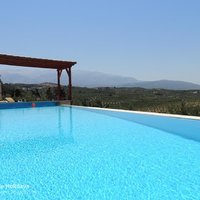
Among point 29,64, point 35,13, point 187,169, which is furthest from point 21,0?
point 187,169

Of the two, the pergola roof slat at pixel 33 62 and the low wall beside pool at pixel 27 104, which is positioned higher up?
the pergola roof slat at pixel 33 62

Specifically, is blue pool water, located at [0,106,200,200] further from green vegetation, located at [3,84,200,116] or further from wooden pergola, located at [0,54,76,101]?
green vegetation, located at [3,84,200,116]

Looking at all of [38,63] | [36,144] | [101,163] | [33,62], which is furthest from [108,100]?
[101,163]

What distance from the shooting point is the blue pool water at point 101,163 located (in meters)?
3.46

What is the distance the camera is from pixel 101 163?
15.5 ft

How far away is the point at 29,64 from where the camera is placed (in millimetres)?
15414

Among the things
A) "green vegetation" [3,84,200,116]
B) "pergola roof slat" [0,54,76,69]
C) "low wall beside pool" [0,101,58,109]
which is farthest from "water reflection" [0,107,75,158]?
"green vegetation" [3,84,200,116]

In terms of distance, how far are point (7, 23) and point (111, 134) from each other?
49.1ft

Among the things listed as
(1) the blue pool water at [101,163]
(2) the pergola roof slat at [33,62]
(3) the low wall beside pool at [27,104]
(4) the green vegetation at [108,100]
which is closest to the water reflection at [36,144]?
(1) the blue pool water at [101,163]

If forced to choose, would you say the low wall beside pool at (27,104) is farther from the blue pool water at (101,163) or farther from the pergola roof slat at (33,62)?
the blue pool water at (101,163)

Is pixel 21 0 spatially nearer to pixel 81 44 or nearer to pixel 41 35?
pixel 41 35

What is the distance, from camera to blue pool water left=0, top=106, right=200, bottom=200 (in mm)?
3459

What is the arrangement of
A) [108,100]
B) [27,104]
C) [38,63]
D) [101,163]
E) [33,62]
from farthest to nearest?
[108,100] < [27,104] < [38,63] < [33,62] < [101,163]

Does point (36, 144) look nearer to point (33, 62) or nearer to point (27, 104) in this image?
point (33, 62)
